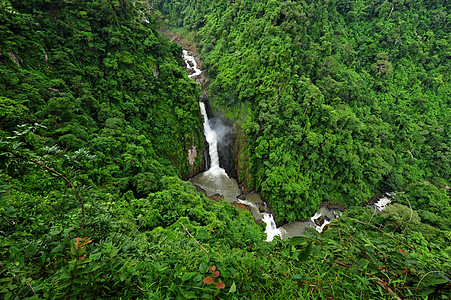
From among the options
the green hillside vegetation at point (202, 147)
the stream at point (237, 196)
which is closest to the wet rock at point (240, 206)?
the stream at point (237, 196)

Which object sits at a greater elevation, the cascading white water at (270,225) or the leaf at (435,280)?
the leaf at (435,280)

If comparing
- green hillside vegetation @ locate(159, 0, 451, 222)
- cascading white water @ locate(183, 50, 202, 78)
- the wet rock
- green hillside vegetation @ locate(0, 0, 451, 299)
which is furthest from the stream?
cascading white water @ locate(183, 50, 202, 78)

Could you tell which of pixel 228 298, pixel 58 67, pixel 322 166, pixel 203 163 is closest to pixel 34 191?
pixel 228 298

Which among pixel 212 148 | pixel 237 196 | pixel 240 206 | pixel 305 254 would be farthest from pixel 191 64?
pixel 305 254

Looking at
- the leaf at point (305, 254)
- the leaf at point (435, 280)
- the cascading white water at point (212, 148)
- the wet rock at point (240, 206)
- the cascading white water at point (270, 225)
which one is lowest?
the cascading white water at point (270, 225)

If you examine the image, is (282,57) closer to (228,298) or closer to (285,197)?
(285,197)

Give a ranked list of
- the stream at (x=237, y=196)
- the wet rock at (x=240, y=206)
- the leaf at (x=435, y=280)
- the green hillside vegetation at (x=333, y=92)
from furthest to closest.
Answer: the green hillside vegetation at (x=333, y=92), the wet rock at (x=240, y=206), the stream at (x=237, y=196), the leaf at (x=435, y=280)

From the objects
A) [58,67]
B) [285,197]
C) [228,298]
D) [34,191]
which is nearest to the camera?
[228,298]

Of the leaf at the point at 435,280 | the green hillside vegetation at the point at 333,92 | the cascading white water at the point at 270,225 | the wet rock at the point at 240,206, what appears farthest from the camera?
the green hillside vegetation at the point at 333,92

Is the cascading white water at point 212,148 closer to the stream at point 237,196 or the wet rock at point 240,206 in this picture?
the stream at point 237,196
